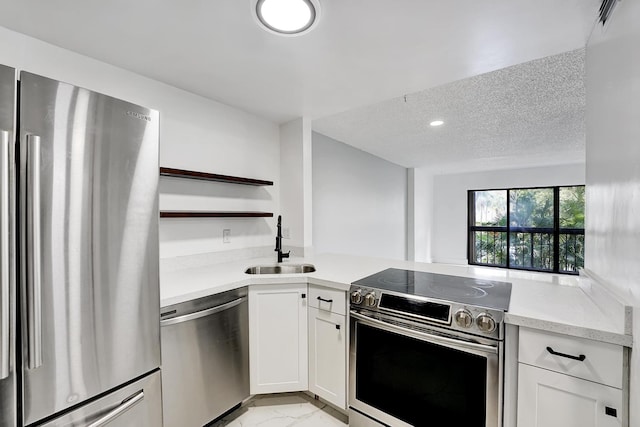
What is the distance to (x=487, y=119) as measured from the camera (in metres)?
3.06

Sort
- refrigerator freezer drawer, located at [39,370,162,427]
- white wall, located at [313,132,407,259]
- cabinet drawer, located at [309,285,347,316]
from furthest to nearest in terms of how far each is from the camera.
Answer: white wall, located at [313,132,407,259]
cabinet drawer, located at [309,285,347,316]
refrigerator freezer drawer, located at [39,370,162,427]

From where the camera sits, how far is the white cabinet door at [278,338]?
1.80 m

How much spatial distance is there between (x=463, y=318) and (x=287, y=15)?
1.66 metres

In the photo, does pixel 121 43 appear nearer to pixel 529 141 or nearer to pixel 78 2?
pixel 78 2

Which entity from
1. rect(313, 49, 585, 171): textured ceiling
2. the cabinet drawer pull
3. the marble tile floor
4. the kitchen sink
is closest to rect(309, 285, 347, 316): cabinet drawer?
the kitchen sink

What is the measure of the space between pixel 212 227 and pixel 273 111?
1.20 meters

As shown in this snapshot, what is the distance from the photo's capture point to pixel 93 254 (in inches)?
40.6

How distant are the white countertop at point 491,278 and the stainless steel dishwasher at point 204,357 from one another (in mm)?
93

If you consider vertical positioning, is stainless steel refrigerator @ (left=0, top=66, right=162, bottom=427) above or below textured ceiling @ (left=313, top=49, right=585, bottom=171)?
below

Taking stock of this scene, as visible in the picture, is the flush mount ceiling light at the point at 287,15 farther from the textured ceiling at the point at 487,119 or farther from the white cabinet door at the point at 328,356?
the white cabinet door at the point at 328,356

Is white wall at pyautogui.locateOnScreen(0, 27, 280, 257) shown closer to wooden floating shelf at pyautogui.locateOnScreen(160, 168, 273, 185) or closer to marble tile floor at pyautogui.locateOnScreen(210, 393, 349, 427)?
wooden floating shelf at pyautogui.locateOnScreen(160, 168, 273, 185)

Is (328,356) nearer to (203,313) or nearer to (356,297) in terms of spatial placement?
(356,297)

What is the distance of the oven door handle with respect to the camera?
1215mm

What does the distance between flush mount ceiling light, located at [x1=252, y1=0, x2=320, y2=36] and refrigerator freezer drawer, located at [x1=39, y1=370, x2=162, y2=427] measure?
5.83 feet
